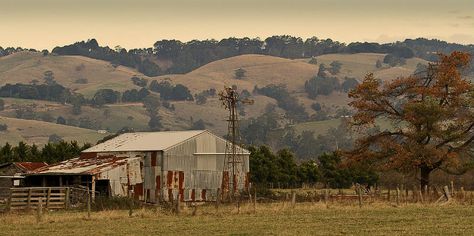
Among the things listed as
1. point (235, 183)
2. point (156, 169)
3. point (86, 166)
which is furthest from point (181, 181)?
point (86, 166)

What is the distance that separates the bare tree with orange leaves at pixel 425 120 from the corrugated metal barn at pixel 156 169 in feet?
43.5

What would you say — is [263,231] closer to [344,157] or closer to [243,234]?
[243,234]

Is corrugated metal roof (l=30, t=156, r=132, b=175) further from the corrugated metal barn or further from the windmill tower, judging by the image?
the windmill tower

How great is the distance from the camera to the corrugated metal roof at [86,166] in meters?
71.4

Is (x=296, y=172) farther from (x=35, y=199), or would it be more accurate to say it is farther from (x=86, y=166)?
(x=35, y=199)

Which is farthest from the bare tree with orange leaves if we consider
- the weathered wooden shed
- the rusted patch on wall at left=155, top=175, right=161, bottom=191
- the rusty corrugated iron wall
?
the weathered wooden shed

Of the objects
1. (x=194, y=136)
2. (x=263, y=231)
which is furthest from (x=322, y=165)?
(x=263, y=231)

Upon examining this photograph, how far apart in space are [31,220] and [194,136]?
37006 mm

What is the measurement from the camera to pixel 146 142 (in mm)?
80562

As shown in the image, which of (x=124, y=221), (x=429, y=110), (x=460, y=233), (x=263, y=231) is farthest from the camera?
(x=429, y=110)

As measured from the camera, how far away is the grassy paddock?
35.3 metres

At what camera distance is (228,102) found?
74.3 metres

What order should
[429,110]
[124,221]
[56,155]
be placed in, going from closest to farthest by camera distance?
[124,221] → [429,110] → [56,155]

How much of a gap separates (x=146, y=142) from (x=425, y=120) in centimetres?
2510
